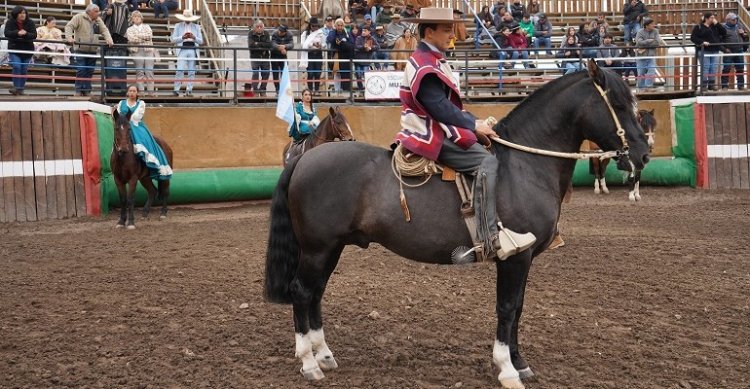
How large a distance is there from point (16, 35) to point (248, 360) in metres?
12.1

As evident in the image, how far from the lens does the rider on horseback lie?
5.48 m

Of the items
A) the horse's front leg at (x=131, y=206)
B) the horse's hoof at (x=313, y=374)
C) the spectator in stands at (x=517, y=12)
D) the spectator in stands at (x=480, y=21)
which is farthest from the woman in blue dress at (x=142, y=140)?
the spectator in stands at (x=517, y=12)

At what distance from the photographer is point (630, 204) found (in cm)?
1623

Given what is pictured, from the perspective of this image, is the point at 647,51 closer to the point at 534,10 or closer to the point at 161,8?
the point at 534,10

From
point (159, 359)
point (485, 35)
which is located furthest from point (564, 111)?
point (485, 35)

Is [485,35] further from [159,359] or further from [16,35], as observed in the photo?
[159,359]

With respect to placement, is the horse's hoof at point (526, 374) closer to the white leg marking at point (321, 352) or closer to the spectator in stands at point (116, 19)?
the white leg marking at point (321, 352)

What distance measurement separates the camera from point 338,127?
14.1m

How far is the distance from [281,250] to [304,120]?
985cm

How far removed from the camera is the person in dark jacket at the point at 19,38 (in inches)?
615

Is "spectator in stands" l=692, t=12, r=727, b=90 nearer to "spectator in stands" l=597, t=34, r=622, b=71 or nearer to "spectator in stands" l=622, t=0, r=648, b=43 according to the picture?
"spectator in stands" l=597, t=34, r=622, b=71

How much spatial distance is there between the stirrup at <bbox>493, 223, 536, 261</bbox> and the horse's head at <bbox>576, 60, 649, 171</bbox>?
946mm

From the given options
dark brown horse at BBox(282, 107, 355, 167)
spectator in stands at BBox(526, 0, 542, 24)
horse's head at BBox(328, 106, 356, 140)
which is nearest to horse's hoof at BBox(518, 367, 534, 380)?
dark brown horse at BBox(282, 107, 355, 167)

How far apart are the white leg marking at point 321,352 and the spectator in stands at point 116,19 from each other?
14.1 metres
